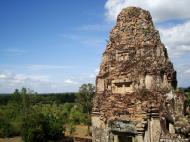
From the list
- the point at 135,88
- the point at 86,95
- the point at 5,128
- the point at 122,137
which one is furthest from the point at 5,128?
the point at 135,88

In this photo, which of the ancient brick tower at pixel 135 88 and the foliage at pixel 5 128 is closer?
the ancient brick tower at pixel 135 88

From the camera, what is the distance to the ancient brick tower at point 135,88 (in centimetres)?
1159

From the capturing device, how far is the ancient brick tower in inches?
456

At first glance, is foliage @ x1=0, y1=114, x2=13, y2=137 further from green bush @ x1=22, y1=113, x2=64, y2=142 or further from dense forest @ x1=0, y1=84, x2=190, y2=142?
green bush @ x1=22, y1=113, x2=64, y2=142

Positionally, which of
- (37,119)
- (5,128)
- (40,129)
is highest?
(37,119)

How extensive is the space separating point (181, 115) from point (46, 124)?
72.5ft

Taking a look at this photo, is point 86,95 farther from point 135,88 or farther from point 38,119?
point 135,88

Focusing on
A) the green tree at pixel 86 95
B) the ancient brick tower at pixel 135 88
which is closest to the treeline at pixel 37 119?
the green tree at pixel 86 95

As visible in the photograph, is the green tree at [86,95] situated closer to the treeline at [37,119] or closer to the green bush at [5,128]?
the treeline at [37,119]

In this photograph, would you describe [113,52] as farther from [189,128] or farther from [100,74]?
[189,128]

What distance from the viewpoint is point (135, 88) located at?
1251 cm

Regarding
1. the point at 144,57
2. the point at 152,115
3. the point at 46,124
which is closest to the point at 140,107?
the point at 152,115

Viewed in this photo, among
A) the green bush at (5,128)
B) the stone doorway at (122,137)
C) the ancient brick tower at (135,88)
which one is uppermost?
the ancient brick tower at (135,88)

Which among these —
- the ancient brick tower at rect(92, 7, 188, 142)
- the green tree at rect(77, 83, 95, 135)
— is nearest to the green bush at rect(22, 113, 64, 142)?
the green tree at rect(77, 83, 95, 135)
